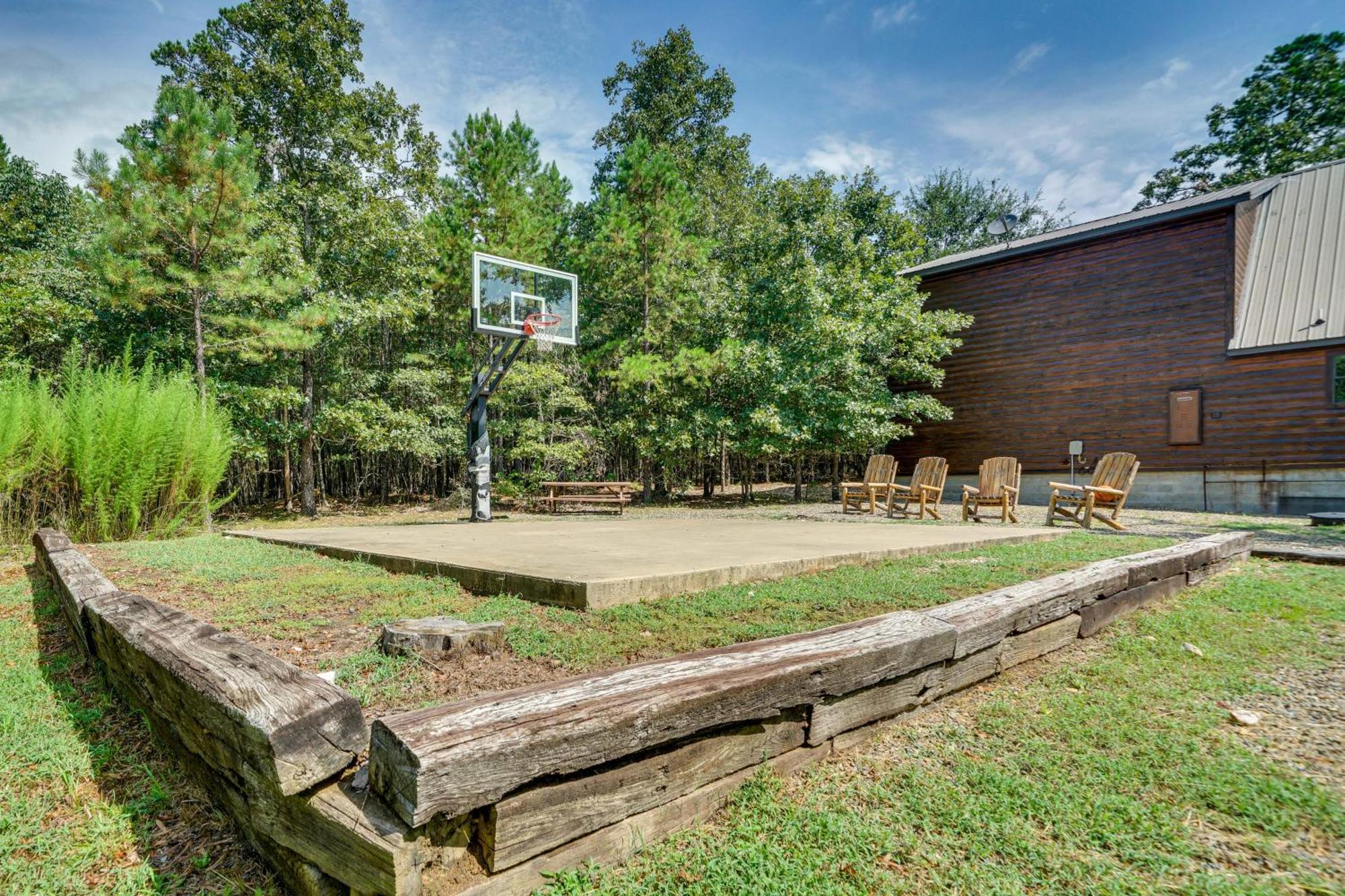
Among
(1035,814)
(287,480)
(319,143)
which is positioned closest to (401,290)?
(319,143)

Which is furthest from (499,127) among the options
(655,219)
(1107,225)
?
(1107,225)

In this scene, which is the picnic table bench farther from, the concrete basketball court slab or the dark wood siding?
the dark wood siding

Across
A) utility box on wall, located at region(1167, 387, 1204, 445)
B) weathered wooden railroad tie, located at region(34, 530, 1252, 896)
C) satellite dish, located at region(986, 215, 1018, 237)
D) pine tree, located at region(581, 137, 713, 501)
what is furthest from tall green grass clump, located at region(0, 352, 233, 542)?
satellite dish, located at region(986, 215, 1018, 237)

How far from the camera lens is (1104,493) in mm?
7203

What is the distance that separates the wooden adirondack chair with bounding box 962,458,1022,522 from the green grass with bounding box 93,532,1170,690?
3.74 metres

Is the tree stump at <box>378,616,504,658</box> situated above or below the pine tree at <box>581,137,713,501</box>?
below

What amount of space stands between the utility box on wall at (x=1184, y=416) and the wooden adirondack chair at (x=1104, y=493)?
5344 mm

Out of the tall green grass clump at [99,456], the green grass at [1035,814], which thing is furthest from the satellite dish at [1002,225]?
the tall green grass clump at [99,456]

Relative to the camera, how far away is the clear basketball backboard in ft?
29.5

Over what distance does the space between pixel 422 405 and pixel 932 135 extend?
1833cm

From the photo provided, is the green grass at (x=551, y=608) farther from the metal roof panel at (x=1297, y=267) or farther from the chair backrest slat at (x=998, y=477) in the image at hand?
the metal roof panel at (x=1297, y=267)

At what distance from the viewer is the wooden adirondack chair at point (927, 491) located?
907cm

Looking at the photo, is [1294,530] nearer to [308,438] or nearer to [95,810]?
[95,810]

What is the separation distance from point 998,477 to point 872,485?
184 cm
